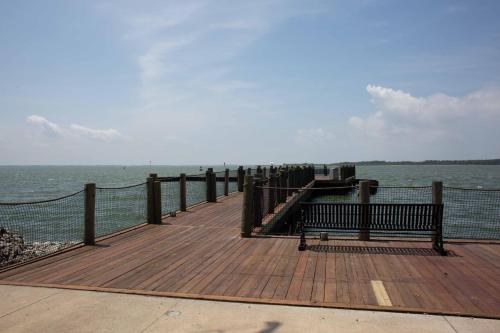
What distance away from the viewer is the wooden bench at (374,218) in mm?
7941

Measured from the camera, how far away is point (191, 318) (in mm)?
4676

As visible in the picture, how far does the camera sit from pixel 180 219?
488 inches

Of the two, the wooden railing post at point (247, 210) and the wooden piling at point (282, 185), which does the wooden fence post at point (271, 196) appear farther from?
the wooden railing post at point (247, 210)

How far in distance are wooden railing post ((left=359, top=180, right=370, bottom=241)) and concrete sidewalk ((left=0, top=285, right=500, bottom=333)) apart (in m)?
3.55

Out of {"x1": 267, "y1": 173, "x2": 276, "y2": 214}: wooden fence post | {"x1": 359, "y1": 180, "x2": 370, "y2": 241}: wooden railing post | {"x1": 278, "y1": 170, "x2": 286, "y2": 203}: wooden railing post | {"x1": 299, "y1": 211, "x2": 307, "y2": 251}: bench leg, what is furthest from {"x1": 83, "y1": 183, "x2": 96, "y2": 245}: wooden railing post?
{"x1": 278, "y1": 170, "x2": 286, "y2": 203}: wooden railing post

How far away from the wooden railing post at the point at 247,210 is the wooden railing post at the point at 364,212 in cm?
241

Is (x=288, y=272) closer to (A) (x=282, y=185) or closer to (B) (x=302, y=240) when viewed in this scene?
(B) (x=302, y=240)

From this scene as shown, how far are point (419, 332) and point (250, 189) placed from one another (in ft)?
19.3

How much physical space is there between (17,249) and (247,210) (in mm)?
8129

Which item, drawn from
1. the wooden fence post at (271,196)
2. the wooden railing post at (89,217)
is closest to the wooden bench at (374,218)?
the wooden railing post at (89,217)

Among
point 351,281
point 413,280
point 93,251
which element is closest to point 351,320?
point 351,281

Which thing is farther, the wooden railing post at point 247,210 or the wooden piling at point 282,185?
the wooden piling at point 282,185

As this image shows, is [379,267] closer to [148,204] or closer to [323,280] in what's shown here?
[323,280]

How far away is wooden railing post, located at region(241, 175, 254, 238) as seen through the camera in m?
9.55
